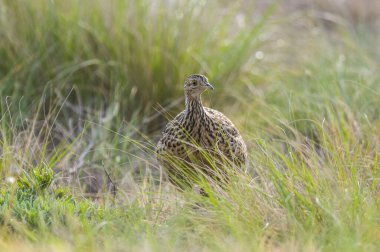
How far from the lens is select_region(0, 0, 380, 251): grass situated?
13.5ft

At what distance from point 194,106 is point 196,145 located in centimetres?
31

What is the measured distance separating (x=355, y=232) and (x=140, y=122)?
3097 millimetres

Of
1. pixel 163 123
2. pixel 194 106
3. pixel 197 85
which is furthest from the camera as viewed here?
pixel 163 123

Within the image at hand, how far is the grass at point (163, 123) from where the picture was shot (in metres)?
4.11

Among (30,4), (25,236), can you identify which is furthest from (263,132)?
(30,4)

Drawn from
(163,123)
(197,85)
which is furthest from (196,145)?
(163,123)

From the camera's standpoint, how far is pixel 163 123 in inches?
269

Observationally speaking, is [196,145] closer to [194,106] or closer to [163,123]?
[194,106]

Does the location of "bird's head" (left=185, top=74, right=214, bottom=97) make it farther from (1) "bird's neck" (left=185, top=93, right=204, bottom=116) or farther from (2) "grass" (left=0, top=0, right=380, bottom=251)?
(2) "grass" (left=0, top=0, right=380, bottom=251)

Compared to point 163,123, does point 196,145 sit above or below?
above

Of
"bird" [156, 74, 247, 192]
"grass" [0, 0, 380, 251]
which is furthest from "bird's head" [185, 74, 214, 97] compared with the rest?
"grass" [0, 0, 380, 251]

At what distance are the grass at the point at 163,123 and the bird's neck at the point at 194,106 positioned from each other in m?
0.38

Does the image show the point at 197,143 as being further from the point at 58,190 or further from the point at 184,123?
the point at 58,190

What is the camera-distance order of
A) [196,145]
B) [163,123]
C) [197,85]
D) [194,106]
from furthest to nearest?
[163,123] < [197,85] < [194,106] < [196,145]
